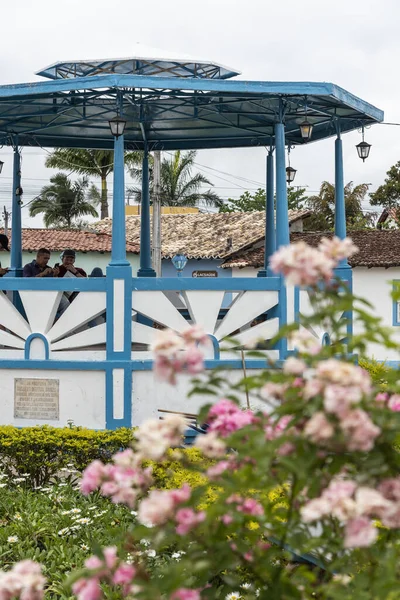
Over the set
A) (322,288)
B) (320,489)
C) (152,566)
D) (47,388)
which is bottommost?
(152,566)

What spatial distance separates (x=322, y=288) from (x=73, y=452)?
6.31 m

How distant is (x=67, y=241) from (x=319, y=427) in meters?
36.9

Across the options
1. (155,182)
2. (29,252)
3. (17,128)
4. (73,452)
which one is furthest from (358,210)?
(73,452)

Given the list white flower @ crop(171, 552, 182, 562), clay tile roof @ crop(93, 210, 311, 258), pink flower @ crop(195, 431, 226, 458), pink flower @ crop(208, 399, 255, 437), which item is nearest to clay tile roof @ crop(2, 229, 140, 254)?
clay tile roof @ crop(93, 210, 311, 258)

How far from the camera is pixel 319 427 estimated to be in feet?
7.04

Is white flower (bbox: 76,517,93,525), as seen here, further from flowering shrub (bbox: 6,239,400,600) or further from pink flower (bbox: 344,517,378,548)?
pink flower (bbox: 344,517,378,548)

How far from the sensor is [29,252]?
3769 cm

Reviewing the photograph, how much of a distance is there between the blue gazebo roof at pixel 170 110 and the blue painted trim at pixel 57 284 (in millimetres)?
1810

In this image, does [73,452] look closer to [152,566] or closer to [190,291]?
[190,291]

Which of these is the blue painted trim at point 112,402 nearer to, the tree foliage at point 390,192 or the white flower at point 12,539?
the white flower at point 12,539

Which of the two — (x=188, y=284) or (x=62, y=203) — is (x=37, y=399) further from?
(x=62, y=203)

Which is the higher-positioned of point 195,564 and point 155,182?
point 155,182

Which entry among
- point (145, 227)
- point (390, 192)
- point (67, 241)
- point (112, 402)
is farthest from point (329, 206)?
point (112, 402)

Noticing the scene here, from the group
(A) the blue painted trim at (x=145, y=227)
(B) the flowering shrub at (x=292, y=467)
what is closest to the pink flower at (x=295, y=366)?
(B) the flowering shrub at (x=292, y=467)
